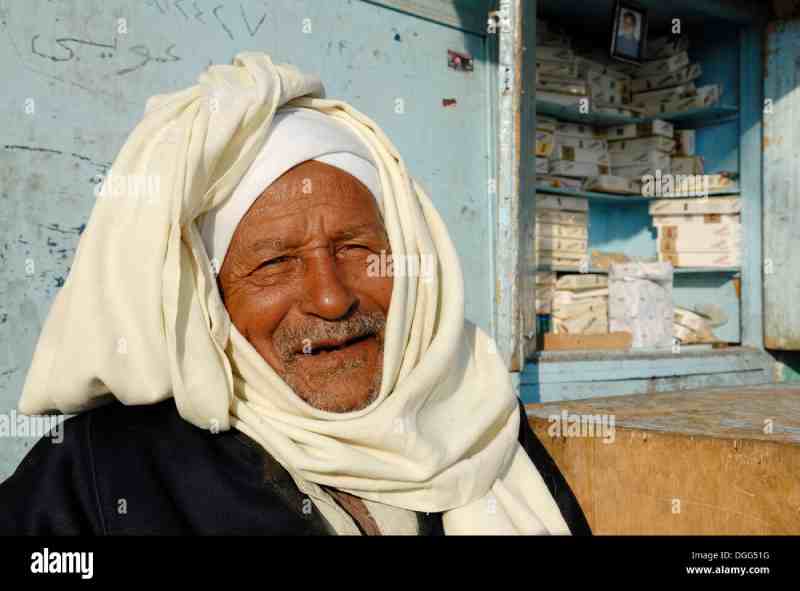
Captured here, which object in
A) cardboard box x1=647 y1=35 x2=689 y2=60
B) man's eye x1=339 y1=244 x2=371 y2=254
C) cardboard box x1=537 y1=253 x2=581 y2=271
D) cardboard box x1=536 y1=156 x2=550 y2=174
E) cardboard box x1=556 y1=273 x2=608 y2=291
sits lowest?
cardboard box x1=556 y1=273 x2=608 y2=291

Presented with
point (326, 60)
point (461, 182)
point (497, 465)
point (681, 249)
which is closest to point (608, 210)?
point (681, 249)

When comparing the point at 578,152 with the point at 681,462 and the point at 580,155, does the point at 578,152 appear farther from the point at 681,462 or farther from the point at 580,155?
the point at 681,462

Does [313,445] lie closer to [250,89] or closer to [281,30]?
[250,89]

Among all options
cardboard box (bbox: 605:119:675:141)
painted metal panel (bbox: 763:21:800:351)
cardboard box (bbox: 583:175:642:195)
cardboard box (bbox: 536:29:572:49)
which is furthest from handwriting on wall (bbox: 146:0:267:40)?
painted metal panel (bbox: 763:21:800:351)

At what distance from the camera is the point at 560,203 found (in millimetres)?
5789

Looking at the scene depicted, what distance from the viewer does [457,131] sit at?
4645 millimetres

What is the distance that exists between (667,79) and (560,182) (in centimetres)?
149

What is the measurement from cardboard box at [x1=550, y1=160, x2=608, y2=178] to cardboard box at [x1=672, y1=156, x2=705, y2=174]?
2.08 ft

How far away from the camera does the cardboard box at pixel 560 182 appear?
568 cm

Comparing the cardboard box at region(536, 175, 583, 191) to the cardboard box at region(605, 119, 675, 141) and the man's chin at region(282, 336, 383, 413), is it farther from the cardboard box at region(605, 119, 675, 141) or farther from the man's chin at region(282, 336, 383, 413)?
the man's chin at region(282, 336, 383, 413)

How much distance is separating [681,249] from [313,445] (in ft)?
17.5

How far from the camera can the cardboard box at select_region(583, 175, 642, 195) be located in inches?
235

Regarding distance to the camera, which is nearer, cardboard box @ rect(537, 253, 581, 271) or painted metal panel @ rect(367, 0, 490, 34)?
painted metal panel @ rect(367, 0, 490, 34)

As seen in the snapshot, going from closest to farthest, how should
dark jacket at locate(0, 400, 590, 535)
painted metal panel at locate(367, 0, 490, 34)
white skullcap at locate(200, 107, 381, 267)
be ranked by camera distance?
1. dark jacket at locate(0, 400, 590, 535)
2. white skullcap at locate(200, 107, 381, 267)
3. painted metal panel at locate(367, 0, 490, 34)
